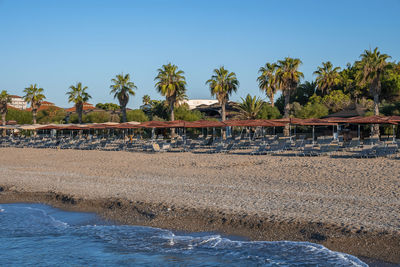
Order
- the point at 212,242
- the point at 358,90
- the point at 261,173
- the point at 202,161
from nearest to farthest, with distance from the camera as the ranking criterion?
the point at 212,242 → the point at 261,173 → the point at 202,161 → the point at 358,90

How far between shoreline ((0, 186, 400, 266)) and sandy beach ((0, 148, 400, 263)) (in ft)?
0.05

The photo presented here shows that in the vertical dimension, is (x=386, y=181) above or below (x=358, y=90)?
below

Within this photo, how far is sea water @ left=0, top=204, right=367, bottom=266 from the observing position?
242 inches

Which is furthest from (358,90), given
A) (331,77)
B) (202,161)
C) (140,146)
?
(202,161)

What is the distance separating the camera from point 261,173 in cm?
1334

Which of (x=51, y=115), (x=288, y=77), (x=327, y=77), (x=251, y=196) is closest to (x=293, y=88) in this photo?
(x=288, y=77)

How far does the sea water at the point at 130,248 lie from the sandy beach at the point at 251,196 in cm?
37

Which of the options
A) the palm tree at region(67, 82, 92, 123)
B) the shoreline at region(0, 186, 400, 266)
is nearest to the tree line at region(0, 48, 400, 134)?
the palm tree at region(67, 82, 92, 123)

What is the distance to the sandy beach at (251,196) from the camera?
6793 mm

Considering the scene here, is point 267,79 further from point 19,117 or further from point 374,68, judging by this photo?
point 19,117

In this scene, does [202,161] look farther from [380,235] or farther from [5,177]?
[380,235]

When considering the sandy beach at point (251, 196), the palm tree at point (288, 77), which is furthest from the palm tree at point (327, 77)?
the sandy beach at point (251, 196)

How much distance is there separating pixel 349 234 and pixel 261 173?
22.7 ft

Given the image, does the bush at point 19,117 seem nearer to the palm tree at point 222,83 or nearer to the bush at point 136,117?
the bush at point 136,117
